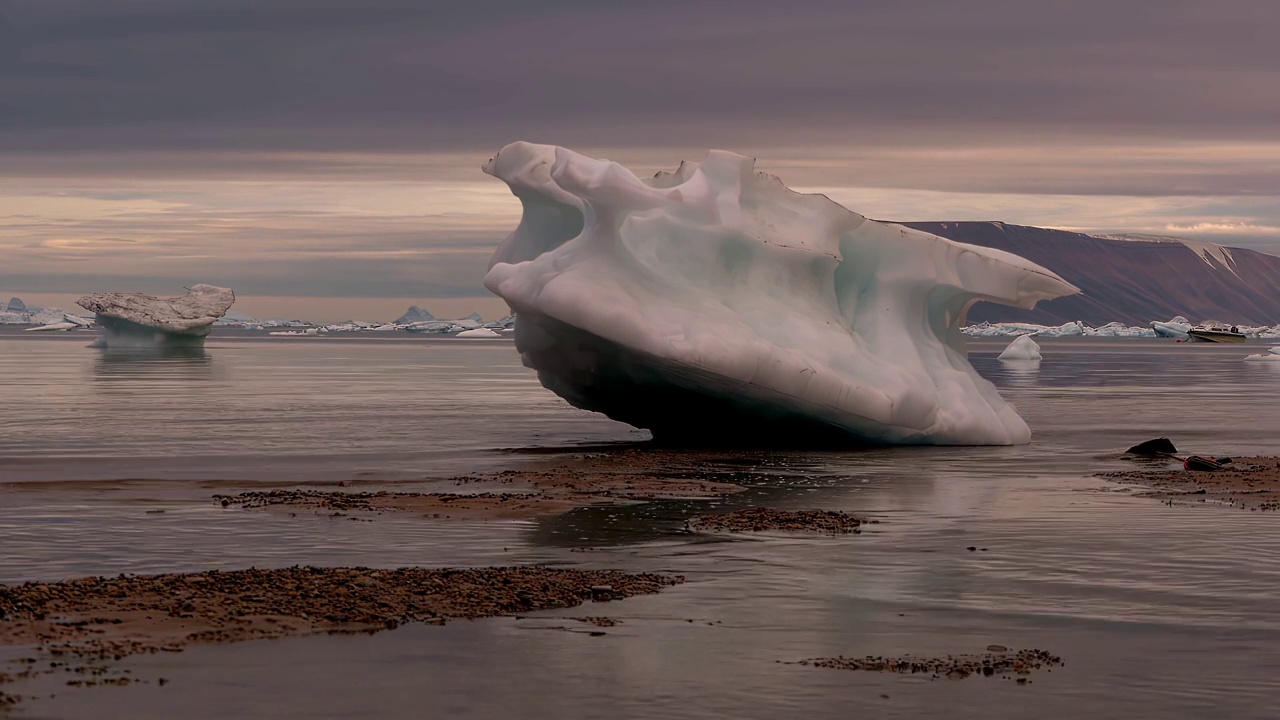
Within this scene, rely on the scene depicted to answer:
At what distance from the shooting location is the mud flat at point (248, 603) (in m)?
11.4

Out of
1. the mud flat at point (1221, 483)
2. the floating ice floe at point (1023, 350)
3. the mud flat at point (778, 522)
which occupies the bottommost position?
the mud flat at point (778, 522)

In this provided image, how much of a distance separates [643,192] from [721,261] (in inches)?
88.3

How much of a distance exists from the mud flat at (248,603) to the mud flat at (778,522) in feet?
12.0

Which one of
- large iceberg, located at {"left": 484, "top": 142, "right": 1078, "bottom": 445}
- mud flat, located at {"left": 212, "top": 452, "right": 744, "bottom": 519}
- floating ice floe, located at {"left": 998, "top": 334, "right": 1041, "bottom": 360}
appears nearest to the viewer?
mud flat, located at {"left": 212, "top": 452, "right": 744, "bottom": 519}

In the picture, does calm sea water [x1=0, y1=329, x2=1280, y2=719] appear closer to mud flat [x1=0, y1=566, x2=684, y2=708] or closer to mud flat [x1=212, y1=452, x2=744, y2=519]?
mud flat [x1=0, y1=566, x2=684, y2=708]

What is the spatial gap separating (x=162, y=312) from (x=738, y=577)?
11455 cm

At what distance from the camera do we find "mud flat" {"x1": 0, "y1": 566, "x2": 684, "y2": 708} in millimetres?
11359

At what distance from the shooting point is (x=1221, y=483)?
79.5ft

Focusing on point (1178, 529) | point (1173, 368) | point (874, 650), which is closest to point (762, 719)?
point (874, 650)

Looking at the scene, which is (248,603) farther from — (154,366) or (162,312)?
(162,312)

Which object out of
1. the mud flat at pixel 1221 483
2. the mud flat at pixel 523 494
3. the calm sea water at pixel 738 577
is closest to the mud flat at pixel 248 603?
the calm sea water at pixel 738 577

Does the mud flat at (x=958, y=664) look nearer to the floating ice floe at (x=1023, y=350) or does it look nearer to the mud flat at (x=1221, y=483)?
the mud flat at (x=1221, y=483)

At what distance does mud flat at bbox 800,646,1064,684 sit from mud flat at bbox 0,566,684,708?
2864mm

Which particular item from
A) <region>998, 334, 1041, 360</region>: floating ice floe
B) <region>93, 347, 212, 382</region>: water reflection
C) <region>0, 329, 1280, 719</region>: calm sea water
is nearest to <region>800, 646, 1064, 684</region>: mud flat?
<region>0, 329, 1280, 719</region>: calm sea water
